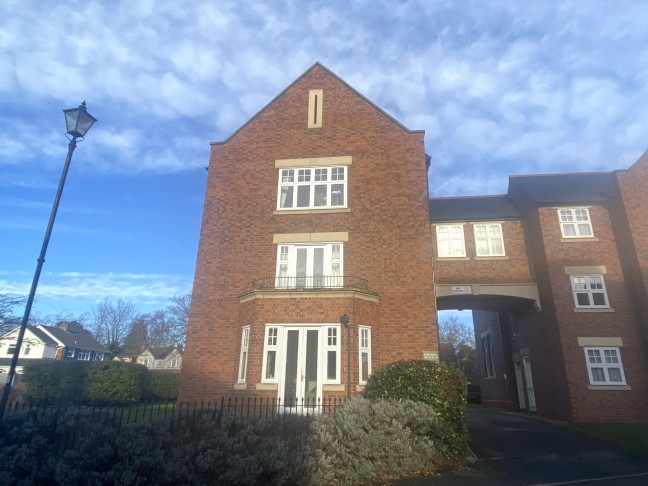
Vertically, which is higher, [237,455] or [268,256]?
[268,256]

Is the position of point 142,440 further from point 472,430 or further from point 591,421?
point 591,421

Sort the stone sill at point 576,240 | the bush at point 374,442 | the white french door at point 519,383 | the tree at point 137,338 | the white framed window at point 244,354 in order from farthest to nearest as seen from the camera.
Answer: the tree at point 137,338 → the white french door at point 519,383 → the stone sill at point 576,240 → the white framed window at point 244,354 → the bush at point 374,442

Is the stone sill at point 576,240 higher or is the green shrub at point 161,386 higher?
the stone sill at point 576,240

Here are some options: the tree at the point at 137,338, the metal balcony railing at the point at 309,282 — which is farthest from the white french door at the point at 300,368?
the tree at the point at 137,338

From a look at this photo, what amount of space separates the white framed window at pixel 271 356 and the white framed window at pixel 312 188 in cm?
540

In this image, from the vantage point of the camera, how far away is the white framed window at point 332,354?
1357cm

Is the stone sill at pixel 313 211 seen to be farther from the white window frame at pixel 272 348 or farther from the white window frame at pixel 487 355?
the white window frame at pixel 487 355

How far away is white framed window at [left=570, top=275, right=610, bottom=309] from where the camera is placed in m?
18.5

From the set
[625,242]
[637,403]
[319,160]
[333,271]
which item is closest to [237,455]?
[333,271]

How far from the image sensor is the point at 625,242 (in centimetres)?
1861

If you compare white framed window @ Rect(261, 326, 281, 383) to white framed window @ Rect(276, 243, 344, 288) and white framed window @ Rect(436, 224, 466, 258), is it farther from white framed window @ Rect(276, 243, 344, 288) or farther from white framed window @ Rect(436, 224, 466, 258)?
white framed window @ Rect(436, 224, 466, 258)

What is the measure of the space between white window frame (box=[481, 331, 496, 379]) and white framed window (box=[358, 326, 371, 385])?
56.1ft

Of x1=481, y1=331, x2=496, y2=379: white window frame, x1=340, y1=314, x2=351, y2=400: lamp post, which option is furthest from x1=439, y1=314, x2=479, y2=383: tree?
x1=340, y1=314, x2=351, y2=400: lamp post

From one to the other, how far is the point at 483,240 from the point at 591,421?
8.91m
